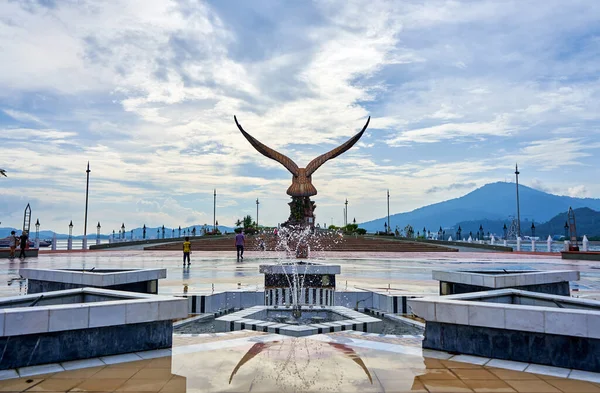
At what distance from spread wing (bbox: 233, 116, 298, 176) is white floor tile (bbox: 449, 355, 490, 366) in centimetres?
3471

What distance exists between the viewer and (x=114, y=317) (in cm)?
437

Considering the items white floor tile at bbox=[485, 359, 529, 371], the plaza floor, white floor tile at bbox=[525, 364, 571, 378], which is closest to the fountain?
the plaza floor

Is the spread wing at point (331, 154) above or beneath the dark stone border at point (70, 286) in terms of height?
above

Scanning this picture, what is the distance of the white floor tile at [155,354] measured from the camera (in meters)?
4.45

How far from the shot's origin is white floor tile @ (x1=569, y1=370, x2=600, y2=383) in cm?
373

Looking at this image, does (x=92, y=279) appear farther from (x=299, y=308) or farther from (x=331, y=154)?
(x=331, y=154)

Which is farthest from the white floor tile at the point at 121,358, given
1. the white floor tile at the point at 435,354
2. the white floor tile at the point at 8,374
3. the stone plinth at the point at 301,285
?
the stone plinth at the point at 301,285

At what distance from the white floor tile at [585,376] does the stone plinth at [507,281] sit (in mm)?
3023

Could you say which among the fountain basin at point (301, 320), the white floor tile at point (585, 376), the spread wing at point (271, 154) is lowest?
the fountain basin at point (301, 320)

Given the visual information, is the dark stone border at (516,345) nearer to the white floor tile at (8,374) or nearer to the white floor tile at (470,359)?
the white floor tile at (470,359)

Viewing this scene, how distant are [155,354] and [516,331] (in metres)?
3.63

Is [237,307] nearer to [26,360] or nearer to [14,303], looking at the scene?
[14,303]

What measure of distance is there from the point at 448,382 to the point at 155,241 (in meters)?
34.0

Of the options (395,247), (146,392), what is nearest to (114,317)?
(146,392)
